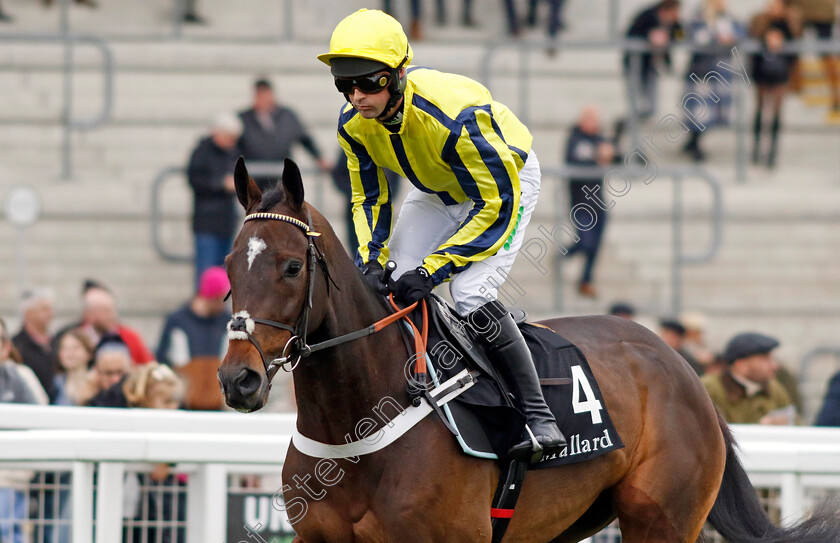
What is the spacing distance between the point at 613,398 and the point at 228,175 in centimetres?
549

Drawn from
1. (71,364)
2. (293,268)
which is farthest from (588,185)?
(293,268)

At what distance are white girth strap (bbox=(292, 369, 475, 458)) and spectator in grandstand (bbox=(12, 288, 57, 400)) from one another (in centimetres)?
373

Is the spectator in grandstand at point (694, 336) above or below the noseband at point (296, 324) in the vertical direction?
below

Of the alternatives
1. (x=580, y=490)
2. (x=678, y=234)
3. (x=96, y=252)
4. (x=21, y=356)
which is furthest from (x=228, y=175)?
(x=580, y=490)

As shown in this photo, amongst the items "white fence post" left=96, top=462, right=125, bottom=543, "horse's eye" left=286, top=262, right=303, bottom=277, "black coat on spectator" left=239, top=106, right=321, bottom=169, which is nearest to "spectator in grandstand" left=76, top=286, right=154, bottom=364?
"black coat on spectator" left=239, top=106, right=321, bottom=169

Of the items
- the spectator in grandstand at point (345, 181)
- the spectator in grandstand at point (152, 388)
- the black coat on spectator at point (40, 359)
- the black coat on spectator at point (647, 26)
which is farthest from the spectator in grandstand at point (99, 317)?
the black coat on spectator at point (647, 26)

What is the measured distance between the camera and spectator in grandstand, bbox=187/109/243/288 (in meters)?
9.49

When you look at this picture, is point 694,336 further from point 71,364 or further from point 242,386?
point 242,386

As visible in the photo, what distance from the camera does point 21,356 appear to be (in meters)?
7.33

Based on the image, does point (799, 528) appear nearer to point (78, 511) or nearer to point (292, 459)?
point (292, 459)

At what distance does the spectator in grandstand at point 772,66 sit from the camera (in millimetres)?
11938

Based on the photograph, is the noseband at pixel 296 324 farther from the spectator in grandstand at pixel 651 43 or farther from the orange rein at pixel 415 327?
the spectator in grandstand at pixel 651 43

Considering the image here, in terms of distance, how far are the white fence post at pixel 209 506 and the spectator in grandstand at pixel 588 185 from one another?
572 cm

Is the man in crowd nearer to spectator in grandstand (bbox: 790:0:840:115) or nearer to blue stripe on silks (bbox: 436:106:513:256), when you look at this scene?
blue stripe on silks (bbox: 436:106:513:256)
